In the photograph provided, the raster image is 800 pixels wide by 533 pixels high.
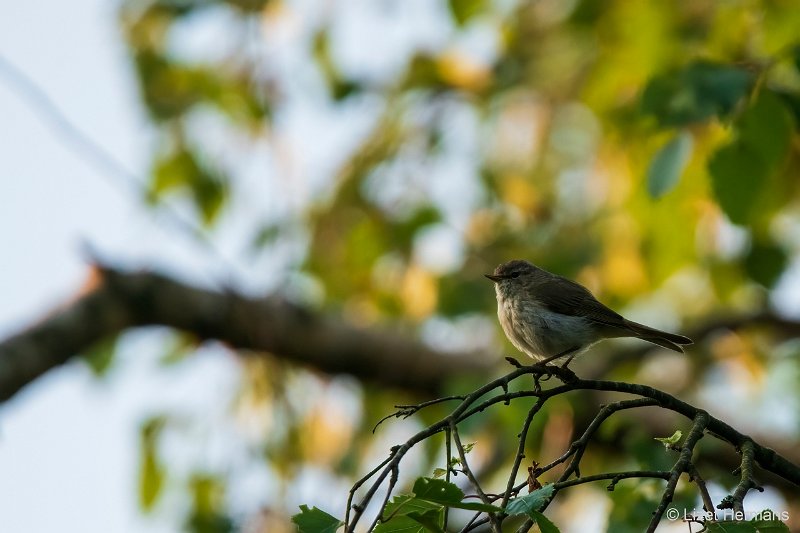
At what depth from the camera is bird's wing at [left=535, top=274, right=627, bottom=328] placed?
4520 mm

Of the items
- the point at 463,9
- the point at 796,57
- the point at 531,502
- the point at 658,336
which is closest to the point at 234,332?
the point at 463,9

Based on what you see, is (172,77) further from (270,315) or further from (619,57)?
(619,57)

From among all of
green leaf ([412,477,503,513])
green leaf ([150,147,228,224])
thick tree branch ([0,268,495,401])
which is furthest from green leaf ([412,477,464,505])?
green leaf ([150,147,228,224])

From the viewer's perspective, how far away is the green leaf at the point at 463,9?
527 centimetres

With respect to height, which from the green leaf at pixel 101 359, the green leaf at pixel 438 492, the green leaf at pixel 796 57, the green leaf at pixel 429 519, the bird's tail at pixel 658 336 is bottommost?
the green leaf at pixel 429 519

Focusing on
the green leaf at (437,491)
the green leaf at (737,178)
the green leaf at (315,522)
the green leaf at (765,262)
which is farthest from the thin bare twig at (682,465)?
the green leaf at (765,262)

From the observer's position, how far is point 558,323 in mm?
4434

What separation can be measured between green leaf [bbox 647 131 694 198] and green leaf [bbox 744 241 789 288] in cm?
235

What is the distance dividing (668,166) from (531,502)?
1.76 metres

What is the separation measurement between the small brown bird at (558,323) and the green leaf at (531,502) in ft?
7.55

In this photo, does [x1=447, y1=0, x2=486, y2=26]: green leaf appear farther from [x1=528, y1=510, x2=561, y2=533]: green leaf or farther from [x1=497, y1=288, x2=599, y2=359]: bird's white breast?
[x1=528, y1=510, x2=561, y2=533]: green leaf

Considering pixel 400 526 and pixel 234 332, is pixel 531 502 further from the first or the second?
pixel 234 332

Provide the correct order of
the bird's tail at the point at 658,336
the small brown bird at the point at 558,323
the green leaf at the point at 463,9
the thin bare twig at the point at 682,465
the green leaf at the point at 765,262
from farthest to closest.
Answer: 1. the green leaf at the point at 765,262
2. the green leaf at the point at 463,9
3. the small brown bird at the point at 558,323
4. the bird's tail at the point at 658,336
5. the thin bare twig at the point at 682,465

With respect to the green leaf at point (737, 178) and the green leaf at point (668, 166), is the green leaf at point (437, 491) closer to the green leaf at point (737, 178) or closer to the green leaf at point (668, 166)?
the green leaf at point (668, 166)
